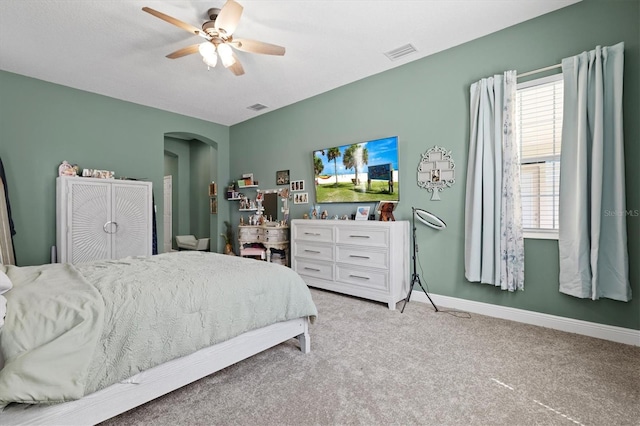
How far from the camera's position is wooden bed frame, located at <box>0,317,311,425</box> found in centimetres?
122

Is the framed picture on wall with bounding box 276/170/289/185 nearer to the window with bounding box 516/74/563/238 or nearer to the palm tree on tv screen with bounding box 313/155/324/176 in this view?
the palm tree on tv screen with bounding box 313/155/324/176

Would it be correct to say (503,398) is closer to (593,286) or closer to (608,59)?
(593,286)

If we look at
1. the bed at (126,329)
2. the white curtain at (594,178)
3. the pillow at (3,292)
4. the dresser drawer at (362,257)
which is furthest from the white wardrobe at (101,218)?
the white curtain at (594,178)

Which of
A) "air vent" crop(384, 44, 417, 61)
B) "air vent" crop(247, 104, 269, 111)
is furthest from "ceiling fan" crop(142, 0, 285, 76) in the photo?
"air vent" crop(247, 104, 269, 111)

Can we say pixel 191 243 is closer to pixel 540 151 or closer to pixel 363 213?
pixel 363 213

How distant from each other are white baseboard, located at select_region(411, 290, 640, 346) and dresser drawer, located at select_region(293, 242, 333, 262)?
1175mm

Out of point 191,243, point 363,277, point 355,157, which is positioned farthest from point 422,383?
point 191,243

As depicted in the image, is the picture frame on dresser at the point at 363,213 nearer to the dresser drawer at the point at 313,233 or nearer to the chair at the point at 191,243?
the dresser drawer at the point at 313,233

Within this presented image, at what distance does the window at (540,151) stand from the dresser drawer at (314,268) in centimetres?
212

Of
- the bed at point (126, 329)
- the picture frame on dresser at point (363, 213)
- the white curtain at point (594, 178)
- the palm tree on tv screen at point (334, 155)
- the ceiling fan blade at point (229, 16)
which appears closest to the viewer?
the bed at point (126, 329)

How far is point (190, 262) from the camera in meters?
2.45

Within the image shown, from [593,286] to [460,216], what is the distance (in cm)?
118

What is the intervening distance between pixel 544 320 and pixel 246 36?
3811 millimetres

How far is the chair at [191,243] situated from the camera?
633 cm
